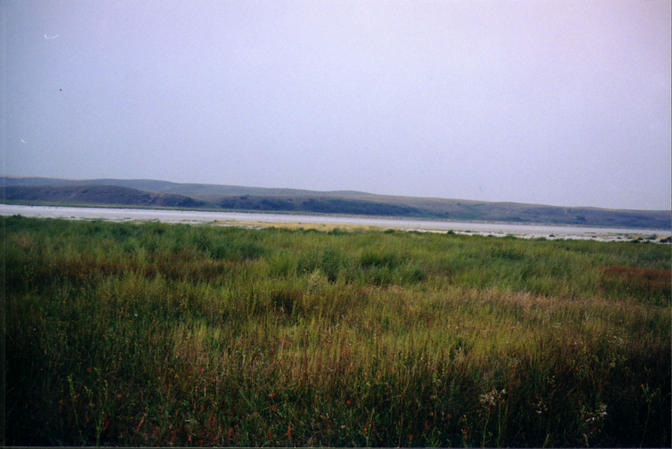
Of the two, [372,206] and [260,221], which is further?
[372,206]

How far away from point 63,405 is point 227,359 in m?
1.11

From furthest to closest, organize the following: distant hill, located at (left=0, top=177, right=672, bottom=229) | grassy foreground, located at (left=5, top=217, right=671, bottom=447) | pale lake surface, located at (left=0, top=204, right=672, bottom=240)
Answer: distant hill, located at (left=0, top=177, right=672, bottom=229)
pale lake surface, located at (left=0, top=204, right=672, bottom=240)
grassy foreground, located at (left=5, top=217, right=671, bottom=447)

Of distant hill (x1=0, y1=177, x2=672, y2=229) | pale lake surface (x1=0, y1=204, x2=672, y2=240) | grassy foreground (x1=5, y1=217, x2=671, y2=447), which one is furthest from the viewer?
distant hill (x1=0, y1=177, x2=672, y2=229)

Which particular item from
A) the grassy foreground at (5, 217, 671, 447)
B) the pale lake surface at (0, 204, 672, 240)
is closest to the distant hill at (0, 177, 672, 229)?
the pale lake surface at (0, 204, 672, 240)

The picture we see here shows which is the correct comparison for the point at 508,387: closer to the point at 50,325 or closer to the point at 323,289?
the point at 323,289

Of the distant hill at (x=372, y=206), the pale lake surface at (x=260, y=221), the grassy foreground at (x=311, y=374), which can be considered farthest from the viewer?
the distant hill at (x=372, y=206)

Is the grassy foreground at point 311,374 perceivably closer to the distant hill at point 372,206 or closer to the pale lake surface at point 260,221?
the pale lake surface at point 260,221

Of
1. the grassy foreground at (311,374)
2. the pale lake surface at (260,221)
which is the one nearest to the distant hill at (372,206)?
the pale lake surface at (260,221)

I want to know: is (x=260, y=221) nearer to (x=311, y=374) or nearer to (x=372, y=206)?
(x=311, y=374)

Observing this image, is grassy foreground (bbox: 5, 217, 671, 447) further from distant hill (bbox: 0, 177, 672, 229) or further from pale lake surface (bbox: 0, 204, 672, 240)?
distant hill (bbox: 0, 177, 672, 229)

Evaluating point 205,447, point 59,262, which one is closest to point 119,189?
point 59,262

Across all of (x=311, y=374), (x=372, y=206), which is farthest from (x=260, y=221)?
(x=372, y=206)

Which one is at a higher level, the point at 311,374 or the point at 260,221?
the point at 311,374

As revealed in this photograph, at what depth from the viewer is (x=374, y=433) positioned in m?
2.16
